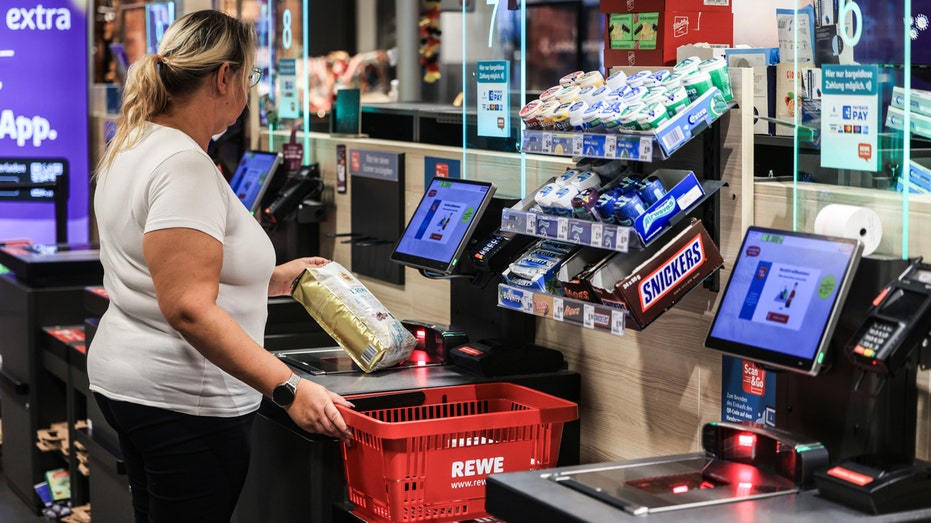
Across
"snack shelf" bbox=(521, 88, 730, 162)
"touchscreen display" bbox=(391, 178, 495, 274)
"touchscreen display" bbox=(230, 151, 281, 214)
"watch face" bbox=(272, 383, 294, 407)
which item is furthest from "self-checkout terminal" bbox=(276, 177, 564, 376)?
"touchscreen display" bbox=(230, 151, 281, 214)

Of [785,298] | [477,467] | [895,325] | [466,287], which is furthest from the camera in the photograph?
[466,287]

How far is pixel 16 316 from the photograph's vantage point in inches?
206

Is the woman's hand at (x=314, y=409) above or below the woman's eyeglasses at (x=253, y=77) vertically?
below

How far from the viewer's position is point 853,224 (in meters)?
2.11

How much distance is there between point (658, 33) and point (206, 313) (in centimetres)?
118

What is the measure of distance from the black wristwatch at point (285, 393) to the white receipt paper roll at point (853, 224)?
1.00 metres

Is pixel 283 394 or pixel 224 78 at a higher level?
pixel 224 78

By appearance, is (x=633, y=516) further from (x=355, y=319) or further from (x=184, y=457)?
(x=355, y=319)

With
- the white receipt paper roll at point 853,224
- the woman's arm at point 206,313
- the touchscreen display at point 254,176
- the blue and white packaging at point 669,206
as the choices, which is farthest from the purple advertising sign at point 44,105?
the white receipt paper roll at point 853,224

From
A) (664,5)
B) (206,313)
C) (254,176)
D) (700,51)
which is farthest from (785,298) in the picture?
(254,176)

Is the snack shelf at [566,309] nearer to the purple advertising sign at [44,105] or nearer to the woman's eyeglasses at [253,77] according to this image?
the woman's eyeglasses at [253,77]

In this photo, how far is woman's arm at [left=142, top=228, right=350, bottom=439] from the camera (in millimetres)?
2146

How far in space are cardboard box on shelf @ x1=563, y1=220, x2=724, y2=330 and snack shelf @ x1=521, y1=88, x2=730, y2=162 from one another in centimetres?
19

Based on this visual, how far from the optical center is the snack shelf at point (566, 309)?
2359 millimetres
